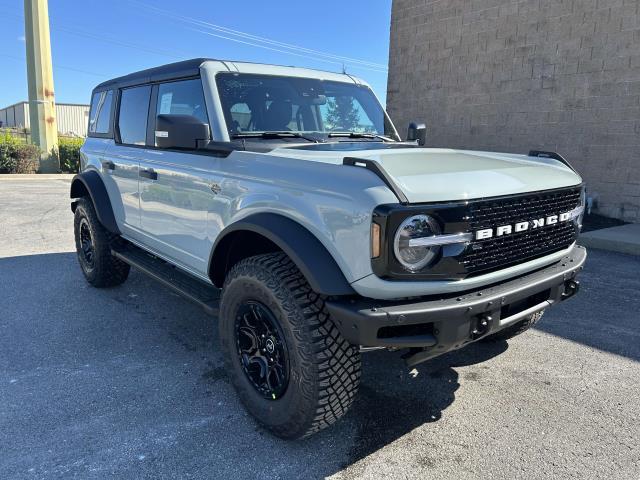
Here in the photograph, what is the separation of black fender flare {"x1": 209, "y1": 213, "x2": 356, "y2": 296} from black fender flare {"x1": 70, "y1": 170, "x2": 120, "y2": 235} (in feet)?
8.13

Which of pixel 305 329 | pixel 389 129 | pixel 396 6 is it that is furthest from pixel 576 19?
pixel 305 329

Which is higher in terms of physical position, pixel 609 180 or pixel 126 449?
pixel 609 180

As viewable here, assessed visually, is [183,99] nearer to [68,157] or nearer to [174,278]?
[174,278]

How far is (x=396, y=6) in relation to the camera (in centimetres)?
1236

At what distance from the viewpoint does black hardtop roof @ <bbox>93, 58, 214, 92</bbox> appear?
3.46 m

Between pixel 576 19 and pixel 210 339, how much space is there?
904 centimetres

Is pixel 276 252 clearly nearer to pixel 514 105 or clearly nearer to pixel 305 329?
pixel 305 329

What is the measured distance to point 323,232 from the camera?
231cm

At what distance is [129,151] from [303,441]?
2913 millimetres

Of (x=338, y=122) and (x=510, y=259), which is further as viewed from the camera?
(x=338, y=122)

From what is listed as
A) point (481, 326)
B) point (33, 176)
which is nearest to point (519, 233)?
point (481, 326)

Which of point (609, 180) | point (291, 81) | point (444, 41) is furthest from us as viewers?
point (444, 41)

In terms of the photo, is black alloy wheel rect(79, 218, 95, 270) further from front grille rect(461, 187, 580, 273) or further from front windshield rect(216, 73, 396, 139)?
front grille rect(461, 187, 580, 273)

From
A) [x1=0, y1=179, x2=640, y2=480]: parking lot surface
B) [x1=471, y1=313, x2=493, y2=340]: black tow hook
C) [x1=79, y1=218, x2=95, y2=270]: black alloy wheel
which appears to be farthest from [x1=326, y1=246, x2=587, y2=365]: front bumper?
[x1=79, y1=218, x2=95, y2=270]: black alloy wheel
